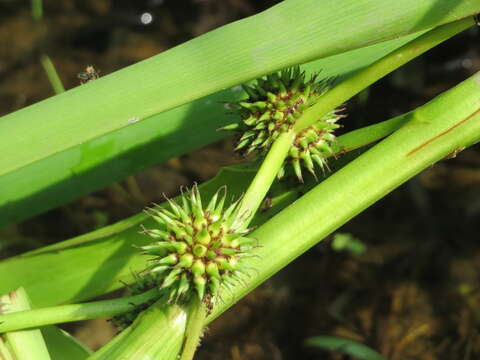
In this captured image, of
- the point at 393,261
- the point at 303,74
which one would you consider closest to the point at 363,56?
the point at 303,74

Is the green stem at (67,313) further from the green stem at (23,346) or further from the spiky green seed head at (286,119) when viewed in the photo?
the spiky green seed head at (286,119)

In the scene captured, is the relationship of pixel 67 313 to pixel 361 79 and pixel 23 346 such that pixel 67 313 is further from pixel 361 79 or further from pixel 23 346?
pixel 361 79

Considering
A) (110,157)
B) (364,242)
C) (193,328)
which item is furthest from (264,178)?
(364,242)

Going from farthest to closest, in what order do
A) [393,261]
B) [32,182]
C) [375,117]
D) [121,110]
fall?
1. [375,117]
2. [393,261]
3. [32,182]
4. [121,110]

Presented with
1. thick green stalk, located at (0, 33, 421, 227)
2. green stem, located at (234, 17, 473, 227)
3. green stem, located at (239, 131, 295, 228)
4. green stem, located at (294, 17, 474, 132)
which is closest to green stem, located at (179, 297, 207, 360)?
green stem, located at (239, 131, 295, 228)

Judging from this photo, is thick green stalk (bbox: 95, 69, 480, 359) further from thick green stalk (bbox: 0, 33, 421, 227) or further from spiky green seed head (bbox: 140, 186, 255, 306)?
thick green stalk (bbox: 0, 33, 421, 227)

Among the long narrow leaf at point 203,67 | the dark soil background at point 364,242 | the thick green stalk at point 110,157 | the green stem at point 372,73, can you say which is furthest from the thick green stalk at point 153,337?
the dark soil background at point 364,242

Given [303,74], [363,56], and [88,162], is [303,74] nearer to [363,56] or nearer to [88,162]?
[363,56]
